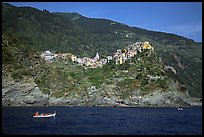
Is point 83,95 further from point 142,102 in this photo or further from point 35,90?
point 35,90

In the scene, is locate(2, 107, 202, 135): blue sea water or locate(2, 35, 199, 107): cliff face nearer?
locate(2, 107, 202, 135): blue sea water

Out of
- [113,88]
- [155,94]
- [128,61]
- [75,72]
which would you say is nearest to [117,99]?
[113,88]

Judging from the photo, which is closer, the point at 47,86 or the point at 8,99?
the point at 8,99

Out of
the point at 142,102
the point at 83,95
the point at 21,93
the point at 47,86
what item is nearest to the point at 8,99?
the point at 21,93

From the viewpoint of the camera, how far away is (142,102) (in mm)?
154000

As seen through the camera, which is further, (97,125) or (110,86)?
(110,86)

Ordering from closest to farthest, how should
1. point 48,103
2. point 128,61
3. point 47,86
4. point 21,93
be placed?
point 21,93
point 48,103
point 47,86
point 128,61

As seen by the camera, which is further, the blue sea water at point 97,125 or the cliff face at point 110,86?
the cliff face at point 110,86

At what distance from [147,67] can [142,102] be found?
23258 millimetres

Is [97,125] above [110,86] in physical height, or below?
above

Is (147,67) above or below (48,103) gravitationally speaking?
above

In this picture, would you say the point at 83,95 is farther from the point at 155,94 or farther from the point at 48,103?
the point at 155,94

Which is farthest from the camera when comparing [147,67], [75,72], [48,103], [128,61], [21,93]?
[75,72]

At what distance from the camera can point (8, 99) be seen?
400 ft
